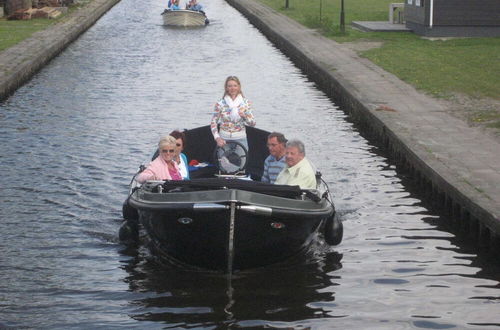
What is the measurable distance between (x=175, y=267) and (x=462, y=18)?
27121 mm

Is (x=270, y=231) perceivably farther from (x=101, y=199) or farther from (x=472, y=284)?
(x=101, y=199)

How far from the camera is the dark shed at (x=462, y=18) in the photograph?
38.3 metres

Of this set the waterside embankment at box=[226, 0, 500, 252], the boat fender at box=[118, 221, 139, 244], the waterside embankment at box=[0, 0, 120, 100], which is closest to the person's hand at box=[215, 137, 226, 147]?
the boat fender at box=[118, 221, 139, 244]

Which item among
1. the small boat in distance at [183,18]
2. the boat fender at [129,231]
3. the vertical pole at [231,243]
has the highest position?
the vertical pole at [231,243]

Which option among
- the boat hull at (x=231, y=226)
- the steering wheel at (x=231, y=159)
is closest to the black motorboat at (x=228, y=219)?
the boat hull at (x=231, y=226)

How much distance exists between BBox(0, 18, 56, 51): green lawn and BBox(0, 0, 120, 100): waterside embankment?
333 mm

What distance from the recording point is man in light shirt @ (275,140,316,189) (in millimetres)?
13695

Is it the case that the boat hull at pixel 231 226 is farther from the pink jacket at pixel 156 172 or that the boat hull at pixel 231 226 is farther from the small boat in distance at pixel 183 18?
the small boat in distance at pixel 183 18

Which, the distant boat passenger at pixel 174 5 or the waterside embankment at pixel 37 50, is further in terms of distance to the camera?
the distant boat passenger at pixel 174 5

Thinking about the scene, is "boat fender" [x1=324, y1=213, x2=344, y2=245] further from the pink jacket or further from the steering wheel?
the pink jacket

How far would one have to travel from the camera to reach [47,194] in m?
17.1

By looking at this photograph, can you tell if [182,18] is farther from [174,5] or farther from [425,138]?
[425,138]

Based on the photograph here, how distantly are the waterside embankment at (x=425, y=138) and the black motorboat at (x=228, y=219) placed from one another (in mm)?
1999

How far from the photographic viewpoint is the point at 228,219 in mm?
12180
